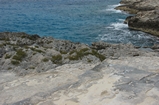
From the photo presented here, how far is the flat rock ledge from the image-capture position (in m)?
11.7

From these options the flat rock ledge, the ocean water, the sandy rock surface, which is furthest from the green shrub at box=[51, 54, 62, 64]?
the ocean water

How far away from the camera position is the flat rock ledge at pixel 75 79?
38.3 feet

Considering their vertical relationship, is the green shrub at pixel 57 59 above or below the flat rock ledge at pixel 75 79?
above

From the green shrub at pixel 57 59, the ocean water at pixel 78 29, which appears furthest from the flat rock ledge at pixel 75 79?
the ocean water at pixel 78 29

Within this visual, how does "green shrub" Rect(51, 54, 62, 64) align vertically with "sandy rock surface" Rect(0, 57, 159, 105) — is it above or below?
above

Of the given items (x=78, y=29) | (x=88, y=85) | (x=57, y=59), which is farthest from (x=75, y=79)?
(x=78, y=29)

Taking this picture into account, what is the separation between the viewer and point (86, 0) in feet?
374

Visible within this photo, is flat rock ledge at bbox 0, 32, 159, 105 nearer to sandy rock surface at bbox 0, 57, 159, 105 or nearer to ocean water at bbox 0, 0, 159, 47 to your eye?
sandy rock surface at bbox 0, 57, 159, 105

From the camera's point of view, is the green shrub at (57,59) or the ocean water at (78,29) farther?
the ocean water at (78,29)

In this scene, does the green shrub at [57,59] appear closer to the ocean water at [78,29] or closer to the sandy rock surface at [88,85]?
the sandy rock surface at [88,85]

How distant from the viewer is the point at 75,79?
14.2 meters

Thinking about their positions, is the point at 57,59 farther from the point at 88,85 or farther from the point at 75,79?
the point at 88,85

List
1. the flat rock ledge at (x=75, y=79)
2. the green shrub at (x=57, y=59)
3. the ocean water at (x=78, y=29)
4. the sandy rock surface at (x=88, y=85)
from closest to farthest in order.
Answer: the sandy rock surface at (x=88, y=85)
the flat rock ledge at (x=75, y=79)
the green shrub at (x=57, y=59)
the ocean water at (x=78, y=29)

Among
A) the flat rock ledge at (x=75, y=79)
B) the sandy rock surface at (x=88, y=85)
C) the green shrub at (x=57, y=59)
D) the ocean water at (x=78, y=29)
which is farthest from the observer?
the ocean water at (x=78, y=29)
